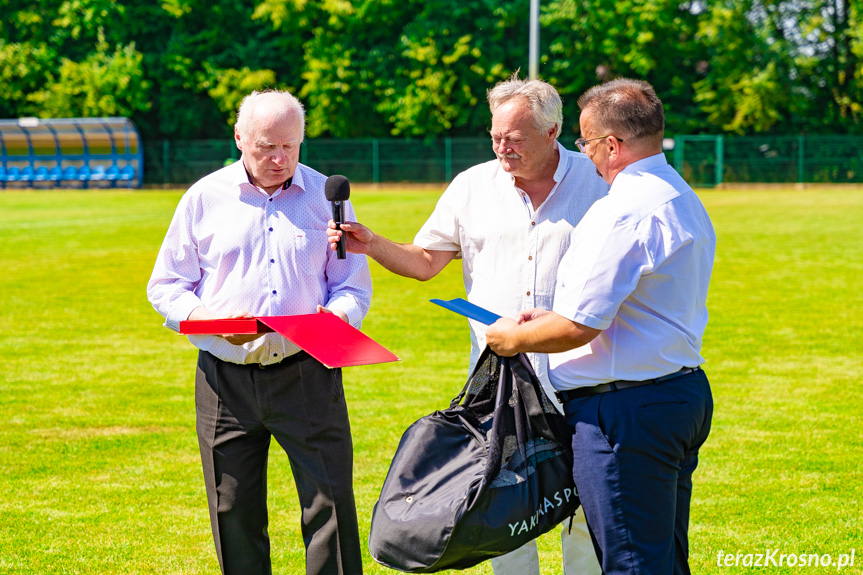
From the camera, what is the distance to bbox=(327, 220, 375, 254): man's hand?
3.69 m

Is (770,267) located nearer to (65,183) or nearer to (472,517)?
(472,517)

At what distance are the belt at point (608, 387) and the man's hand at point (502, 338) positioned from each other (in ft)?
0.90

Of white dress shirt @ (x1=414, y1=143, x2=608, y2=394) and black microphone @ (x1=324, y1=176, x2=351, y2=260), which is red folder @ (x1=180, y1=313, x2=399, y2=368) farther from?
white dress shirt @ (x1=414, y1=143, x2=608, y2=394)

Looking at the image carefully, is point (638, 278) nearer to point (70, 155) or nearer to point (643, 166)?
point (643, 166)

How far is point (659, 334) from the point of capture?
314 centimetres

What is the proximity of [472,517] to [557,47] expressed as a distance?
4266 cm

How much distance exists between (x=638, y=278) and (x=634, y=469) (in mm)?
587

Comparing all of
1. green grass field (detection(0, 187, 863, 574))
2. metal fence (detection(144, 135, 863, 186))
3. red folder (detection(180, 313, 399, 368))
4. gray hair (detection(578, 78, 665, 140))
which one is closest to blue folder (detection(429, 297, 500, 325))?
red folder (detection(180, 313, 399, 368))

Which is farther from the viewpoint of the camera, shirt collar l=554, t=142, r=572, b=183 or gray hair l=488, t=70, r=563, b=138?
shirt collar l=554, t=142, r=572, b=183

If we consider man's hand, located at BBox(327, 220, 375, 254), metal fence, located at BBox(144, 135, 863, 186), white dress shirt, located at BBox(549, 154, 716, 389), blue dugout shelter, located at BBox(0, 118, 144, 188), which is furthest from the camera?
metal fence, located at BBox(144, 135, 863, 186)

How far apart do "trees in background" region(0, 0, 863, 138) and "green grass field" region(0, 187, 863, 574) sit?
29881mm

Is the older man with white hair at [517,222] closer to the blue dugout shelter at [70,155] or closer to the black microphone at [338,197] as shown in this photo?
the black microphone at [338,197]

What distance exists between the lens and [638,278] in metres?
3.03

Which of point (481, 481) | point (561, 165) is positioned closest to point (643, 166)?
point (561, 165)
